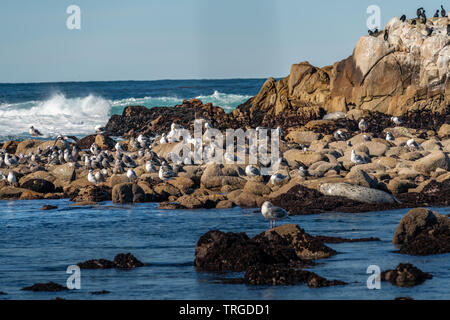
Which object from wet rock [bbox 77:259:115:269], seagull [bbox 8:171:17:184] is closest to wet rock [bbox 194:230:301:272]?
wet rock [bbox 77:259:115:269]

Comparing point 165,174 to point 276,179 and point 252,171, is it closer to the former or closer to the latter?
point 252,171

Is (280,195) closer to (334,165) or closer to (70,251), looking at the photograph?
(334,165)

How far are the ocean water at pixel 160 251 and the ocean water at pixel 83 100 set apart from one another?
34.0 metres

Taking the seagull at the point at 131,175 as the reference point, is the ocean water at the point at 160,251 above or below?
below

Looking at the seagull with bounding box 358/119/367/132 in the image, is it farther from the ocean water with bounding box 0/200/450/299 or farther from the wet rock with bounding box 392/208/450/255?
the wet rock with bounding box 392/208/450/255

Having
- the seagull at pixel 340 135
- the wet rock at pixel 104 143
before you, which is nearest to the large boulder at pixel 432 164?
the seagull at pixel 340 135

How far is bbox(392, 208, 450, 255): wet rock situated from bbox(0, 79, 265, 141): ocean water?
41.2 meters

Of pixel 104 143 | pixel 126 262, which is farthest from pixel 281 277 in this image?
pixel 104 143

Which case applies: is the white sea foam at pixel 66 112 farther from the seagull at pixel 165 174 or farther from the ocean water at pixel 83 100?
the seagull at pixel 165 174

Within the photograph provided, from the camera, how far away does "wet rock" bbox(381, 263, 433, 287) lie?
472 inches

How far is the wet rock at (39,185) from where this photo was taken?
26.2 meters

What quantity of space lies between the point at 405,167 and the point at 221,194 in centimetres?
640

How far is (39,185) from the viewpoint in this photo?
26219mm
